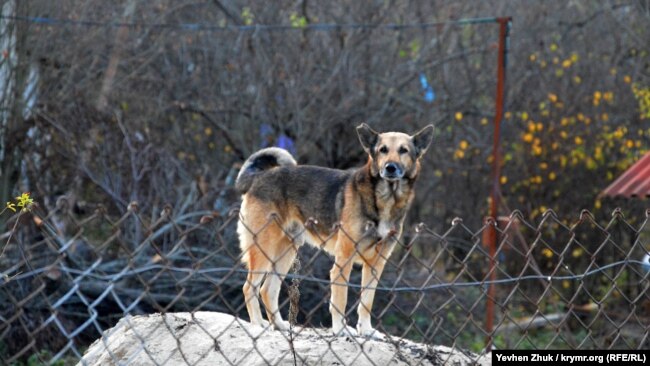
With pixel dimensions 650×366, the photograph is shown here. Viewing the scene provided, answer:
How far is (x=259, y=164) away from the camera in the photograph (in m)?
7.13

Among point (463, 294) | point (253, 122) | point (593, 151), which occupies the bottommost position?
point (463, 294)

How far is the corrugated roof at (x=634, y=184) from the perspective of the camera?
30.4ft

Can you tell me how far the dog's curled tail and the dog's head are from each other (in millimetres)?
679

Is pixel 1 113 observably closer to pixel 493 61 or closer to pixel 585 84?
pixel 493 61

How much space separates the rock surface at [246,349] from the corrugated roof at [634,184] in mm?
A: 4752

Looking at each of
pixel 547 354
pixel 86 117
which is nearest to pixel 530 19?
pixel 86 117

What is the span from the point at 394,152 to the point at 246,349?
232 cm

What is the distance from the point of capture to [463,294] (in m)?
11.4

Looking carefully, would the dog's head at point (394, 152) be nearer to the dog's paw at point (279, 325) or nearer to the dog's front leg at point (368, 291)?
the dog's front leg at point (368, 291)

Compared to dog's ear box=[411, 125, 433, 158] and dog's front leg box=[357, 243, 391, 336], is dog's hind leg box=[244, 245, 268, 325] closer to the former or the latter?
dog's front leg box=[357, 243, 391, 336]

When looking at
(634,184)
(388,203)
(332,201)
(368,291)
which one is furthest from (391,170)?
(634,184)

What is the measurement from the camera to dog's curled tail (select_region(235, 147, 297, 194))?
277 inches

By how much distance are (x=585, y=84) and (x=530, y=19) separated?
1.30 meters

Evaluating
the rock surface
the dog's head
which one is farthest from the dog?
the rock surface
